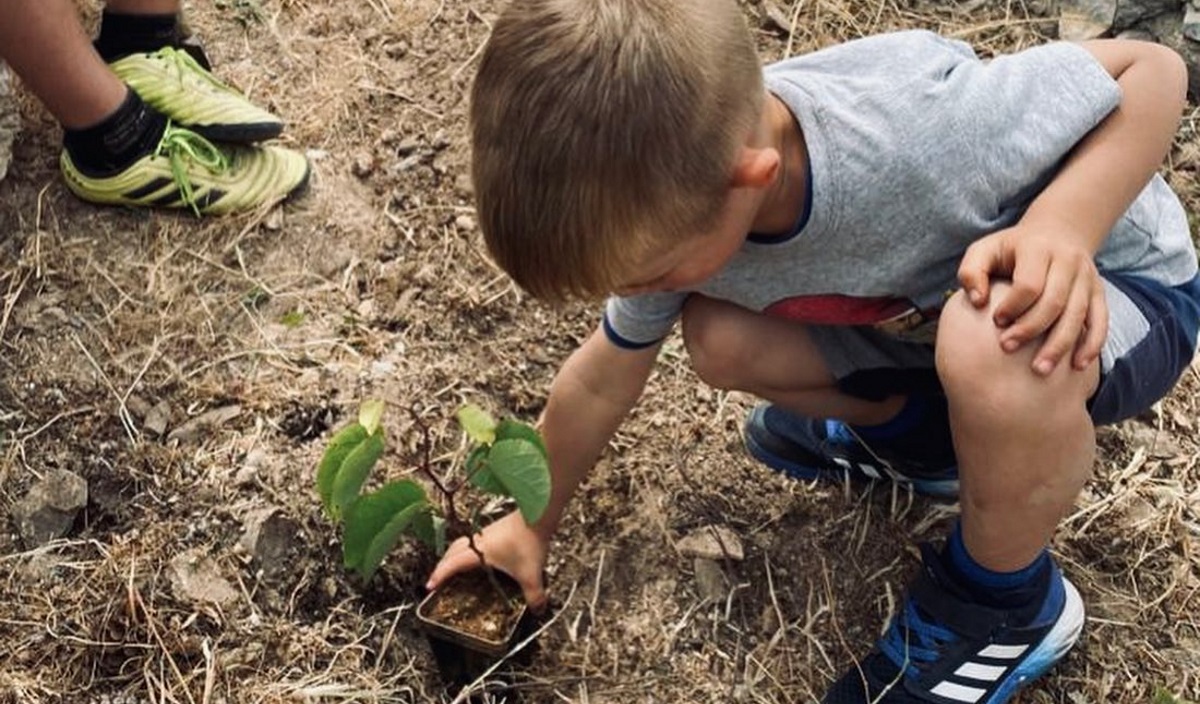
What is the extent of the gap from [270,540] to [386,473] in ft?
0.53

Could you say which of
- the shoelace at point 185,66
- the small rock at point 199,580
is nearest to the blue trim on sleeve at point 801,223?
the small rock at point 199,580

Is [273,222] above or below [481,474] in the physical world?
below

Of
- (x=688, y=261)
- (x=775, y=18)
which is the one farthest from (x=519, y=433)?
(x=775, y=18)

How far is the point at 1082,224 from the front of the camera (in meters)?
1.35

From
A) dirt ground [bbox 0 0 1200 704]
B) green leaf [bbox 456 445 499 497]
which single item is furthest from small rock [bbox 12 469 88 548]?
green leaf [bbox 456 445 499 497]

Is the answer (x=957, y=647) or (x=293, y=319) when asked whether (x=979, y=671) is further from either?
(x=293, y=319)

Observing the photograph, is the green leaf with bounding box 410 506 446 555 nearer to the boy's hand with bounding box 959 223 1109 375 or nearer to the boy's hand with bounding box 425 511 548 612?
the boy's hand with bounding box 425 511 548 612

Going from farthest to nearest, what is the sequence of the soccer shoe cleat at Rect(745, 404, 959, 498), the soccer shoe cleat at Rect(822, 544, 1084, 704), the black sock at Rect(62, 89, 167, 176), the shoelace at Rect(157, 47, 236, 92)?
the shoelace at Rect(157, 47, 236, 92) → the black sock at Rect(62, 89, 167, 176) → the soccer shoe cleat at Rect(745, 404, 959, 498) → the soccer shoe cleat at Rect(822, 544, 1084, 704)

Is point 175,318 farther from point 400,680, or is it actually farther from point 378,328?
point 400,680

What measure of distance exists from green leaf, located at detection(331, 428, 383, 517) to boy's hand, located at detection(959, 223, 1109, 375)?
590 millimetres

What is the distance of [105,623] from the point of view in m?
1.58

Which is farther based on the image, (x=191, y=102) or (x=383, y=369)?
(x=191, y=102)

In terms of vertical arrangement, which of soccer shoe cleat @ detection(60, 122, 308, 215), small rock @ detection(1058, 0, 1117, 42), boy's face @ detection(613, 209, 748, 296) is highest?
boy's face @ detection(613, 209, 748, 296)

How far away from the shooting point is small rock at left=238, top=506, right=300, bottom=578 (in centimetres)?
164
